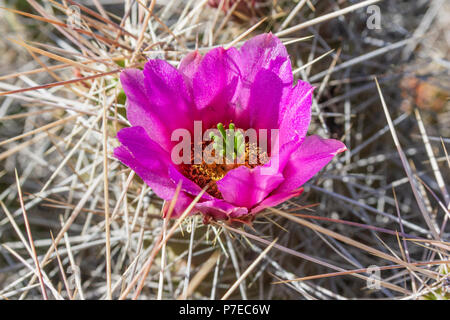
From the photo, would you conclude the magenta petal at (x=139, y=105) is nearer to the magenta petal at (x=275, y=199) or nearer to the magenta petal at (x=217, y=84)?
the magenta petal at (x=217, y=84)

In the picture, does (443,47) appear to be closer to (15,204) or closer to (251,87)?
(251,87)

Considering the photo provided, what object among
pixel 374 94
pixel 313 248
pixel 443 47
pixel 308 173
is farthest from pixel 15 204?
pixel 443 47

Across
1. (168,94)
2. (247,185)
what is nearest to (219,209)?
(247,185)

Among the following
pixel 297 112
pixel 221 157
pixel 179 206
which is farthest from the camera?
pixel 221 157

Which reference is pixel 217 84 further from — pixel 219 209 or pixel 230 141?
pixel 219 209

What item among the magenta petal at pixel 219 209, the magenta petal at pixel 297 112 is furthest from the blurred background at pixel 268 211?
the magenta petal at pixel 297 112
